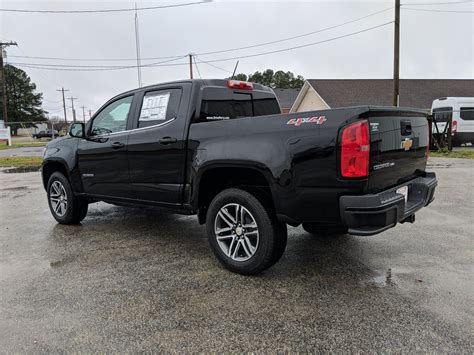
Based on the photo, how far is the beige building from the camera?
2856 cm

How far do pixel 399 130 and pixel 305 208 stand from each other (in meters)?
1.14

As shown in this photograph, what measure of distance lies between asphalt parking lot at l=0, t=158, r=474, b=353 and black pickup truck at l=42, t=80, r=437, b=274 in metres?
0.41

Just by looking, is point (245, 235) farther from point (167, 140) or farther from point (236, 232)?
point (167, 140)

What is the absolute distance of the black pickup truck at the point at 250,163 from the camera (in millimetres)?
3047

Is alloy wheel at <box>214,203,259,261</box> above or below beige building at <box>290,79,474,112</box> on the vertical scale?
below

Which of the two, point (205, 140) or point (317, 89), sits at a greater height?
point (317, 89)

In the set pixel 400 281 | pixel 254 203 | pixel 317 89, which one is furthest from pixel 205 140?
pixel 317 89

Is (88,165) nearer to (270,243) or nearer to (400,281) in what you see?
(270,243)

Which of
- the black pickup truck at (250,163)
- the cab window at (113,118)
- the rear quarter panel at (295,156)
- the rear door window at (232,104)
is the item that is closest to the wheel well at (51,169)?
the black pickup truck at (250,163)

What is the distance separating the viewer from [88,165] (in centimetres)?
541

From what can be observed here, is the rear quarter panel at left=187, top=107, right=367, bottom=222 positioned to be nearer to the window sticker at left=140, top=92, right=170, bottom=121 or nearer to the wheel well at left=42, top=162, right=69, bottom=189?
the window sticker at left=140, top=92, right=170, bottom=121

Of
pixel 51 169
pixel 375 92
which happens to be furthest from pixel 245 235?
pixel 375 92

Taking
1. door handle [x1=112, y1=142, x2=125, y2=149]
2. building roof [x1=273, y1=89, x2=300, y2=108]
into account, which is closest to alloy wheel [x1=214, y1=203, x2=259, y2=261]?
door handle [x1=112, y1=142, x2=125, y2=149]

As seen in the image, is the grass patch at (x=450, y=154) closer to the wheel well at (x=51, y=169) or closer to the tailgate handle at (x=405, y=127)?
the tailgate handle at (x=405, y=127)
